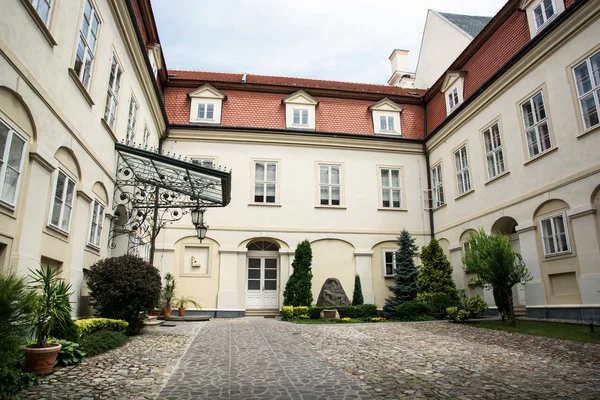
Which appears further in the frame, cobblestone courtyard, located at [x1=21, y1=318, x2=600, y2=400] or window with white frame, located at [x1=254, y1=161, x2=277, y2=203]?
window with white frame, located at [x1=254, y1=161, x2=277, y2=203]

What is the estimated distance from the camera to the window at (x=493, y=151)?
1623 centimetres

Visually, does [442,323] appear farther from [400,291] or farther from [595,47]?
[595,47]

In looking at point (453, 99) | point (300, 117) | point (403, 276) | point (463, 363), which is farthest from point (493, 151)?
point (463, 363)

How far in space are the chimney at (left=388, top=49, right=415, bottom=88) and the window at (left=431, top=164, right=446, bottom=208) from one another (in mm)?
10328

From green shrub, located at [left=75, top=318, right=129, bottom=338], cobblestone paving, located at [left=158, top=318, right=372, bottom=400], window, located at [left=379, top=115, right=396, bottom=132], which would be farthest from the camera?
window, located at [left=379, top=115, right=396, bottom=132]

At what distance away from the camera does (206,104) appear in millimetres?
20734

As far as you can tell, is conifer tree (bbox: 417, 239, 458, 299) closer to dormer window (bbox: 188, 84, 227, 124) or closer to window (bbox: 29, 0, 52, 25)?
dormer window (bbox: 188, 84, 227, 124)

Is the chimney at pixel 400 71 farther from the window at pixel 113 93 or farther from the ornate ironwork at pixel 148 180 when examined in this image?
the window at pixel 113 93

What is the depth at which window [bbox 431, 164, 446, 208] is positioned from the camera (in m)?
20.7

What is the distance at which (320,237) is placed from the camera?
2006 cm

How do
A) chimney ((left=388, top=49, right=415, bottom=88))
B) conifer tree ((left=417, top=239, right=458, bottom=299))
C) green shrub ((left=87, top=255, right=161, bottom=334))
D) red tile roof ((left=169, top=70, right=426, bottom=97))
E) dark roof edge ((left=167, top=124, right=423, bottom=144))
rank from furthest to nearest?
chimney ((left=388, top=49, right=415, bottom=88)), red tile roof ((left=169, top=70, right=426, bottom=97)), dark roof edge ((left=167, top=124, right=423, bottom=144)), conifer tree ((left=417, top=239, right=458, bottom=299)), green shrub ((left=87, top=255, right=161, bottom=334))

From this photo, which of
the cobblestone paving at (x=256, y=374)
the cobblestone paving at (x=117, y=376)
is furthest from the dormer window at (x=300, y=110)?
the cobblestone paving at (x=117, y=376)

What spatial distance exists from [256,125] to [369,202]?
6378 millimetres

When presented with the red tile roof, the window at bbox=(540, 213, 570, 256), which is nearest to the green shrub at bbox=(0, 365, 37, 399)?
the window at bbox=(540, 213, 570, 256)
